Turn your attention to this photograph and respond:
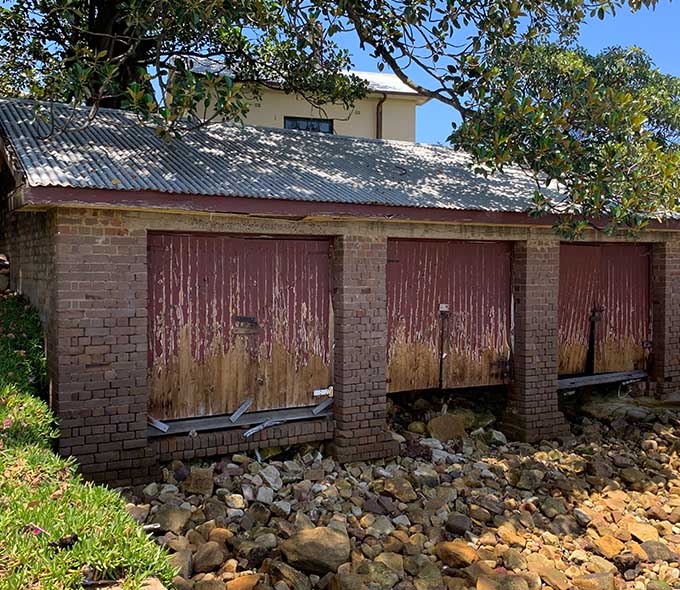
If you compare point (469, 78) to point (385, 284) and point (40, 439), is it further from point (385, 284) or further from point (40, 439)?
point (40, 439)

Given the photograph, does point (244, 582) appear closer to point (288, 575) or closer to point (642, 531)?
point (288, 575)

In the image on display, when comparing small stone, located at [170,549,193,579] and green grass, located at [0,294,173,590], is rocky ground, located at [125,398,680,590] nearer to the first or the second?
small stone, located at [170,549,193,579]

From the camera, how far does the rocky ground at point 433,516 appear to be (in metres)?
5.24

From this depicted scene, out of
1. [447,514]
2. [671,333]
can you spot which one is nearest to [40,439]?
[447,514]

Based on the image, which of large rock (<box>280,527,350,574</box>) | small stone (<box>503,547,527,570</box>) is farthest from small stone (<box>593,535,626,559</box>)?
large rock (<box>280,527,350,574</box>)

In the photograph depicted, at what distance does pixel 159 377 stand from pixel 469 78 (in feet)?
17.3

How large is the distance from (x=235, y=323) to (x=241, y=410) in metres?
1.00

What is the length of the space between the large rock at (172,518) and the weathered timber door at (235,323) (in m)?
1.40

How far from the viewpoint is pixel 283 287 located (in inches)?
298

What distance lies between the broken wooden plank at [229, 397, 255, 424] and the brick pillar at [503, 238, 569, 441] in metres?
3.82

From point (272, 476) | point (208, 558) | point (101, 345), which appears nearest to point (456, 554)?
point (208, 558)

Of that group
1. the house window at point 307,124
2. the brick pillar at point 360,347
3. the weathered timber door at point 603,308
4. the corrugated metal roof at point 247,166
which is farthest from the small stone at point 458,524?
the house window at point 307,124

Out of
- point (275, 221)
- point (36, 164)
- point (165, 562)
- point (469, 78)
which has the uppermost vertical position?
point (469, 78)

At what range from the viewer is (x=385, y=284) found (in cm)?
791
